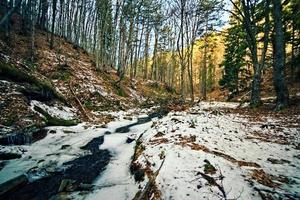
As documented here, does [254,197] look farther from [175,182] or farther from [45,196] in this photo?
[45,196]

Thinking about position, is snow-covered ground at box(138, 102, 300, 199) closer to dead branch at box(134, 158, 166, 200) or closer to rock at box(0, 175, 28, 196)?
dead branch at box(134, 158, 166, 200)

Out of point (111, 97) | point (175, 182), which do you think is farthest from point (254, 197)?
point (111, 97)

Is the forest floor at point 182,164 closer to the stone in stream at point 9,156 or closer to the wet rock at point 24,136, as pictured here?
the stone in stream at point 9,156

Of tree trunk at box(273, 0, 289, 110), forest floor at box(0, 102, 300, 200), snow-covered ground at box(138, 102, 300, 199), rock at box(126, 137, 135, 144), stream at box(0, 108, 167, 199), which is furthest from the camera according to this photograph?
tree trunk at box(273, 0, 289, 110)

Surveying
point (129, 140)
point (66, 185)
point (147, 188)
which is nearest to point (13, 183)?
point (66, 185)

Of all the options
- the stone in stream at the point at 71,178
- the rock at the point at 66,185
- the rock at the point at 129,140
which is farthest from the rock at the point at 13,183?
the rock at the point at 129,140

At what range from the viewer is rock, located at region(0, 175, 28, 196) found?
16.8ft

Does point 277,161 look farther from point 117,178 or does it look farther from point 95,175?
point 95,175

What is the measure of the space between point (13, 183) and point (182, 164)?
3704 mm

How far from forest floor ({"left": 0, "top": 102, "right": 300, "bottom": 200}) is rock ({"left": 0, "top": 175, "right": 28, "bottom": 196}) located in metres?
0.17

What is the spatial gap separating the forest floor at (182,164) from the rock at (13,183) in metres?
0.17

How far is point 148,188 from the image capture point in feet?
14.4

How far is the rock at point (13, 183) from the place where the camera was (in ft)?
16.8

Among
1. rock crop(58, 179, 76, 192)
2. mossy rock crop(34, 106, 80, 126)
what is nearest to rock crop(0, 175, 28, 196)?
rock crop(58, 179, 76, 192)
